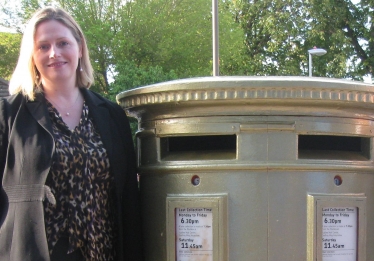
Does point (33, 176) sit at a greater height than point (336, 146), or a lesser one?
lesser

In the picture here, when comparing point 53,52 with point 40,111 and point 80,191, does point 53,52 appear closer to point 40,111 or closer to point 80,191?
point 40,111

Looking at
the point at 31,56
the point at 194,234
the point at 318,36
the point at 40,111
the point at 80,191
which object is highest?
the point at 318,36

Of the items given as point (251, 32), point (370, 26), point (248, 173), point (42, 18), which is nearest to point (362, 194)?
point (248, 173)

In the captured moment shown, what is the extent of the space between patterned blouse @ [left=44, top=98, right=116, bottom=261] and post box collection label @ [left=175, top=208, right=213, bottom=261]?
295 mm

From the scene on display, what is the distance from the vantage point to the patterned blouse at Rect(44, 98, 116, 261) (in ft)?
6.14

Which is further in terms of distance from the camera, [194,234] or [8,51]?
[8,51]

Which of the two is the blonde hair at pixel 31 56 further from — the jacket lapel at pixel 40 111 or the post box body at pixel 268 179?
the post box body at pixel 268 179

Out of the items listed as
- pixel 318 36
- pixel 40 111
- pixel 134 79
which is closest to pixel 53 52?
pixel 40 111

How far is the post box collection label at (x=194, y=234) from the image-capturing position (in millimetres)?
1862

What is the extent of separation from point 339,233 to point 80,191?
0.96 metres

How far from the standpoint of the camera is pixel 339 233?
1.89m

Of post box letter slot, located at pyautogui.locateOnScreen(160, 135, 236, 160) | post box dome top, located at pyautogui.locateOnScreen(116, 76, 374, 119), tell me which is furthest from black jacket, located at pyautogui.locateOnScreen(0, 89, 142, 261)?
post box dome top, located at pyautogui.locateOnScreen(116, 76, 374, 119)

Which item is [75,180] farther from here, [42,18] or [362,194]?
[362,194]

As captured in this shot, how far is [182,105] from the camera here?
6.32ft
